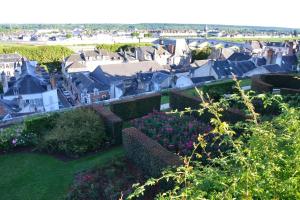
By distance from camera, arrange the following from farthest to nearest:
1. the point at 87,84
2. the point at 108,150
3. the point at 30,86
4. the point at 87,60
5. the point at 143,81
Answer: the point at 87,60
the point at 143,81
the point at 87,84
the point at 30,86
the point at 108,150

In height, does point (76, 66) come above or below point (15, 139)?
above

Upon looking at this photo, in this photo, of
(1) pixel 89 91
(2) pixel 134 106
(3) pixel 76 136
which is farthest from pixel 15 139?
(1) pixel 89 91

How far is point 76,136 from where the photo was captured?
1119cm

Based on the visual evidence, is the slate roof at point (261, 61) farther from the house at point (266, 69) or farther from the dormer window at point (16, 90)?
the dormer window at point (16, 90)

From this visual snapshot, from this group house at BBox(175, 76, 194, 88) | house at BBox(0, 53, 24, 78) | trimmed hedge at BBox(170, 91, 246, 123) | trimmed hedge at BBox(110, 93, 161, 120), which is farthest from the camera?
house at BBox(0, 53, 24, 78)

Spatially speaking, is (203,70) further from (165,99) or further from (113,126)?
(113,126)

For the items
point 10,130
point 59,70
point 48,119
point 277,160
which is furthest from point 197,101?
point 59,70

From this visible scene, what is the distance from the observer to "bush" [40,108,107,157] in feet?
36.6

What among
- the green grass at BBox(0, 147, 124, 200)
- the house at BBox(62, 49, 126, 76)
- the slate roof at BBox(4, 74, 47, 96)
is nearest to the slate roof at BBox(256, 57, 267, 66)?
the house at BBox(62, 49, 126, 76)

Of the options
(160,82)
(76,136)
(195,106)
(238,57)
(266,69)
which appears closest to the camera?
(76,136)

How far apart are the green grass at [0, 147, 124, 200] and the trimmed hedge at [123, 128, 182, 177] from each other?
1.23 meters

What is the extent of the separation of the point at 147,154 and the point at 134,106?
23.8 feet

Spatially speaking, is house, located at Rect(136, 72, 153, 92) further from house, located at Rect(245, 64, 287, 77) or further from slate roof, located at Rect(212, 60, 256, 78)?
house, located at Rect(245, 64, 287, 77)

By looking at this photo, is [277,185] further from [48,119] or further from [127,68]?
[127,68]
